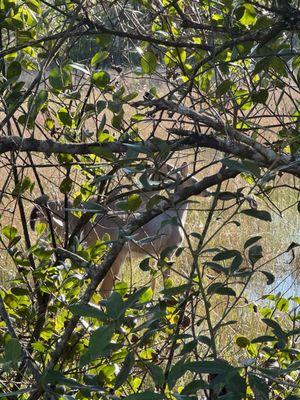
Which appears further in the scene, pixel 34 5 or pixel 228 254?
pixel 34 5

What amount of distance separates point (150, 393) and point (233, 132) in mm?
527

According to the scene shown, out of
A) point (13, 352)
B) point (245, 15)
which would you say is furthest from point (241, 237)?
point (13, 352)

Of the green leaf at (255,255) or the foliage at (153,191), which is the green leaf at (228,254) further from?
the green leaf at (255,255)

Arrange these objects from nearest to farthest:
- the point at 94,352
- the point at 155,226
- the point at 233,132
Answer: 1. the point at 94,352
2. the point at 233,132
3. the point at 155,226

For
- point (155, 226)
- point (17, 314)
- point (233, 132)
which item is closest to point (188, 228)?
point (155, 226)

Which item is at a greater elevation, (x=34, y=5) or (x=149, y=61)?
(x=34, y=5)

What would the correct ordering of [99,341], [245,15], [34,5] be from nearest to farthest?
[99,341] → [245,15] → [34,5]

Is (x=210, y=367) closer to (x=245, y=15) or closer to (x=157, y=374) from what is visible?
(x=157, y=374)

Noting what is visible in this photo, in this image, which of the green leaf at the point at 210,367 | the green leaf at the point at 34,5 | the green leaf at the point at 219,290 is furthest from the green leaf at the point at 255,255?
the green leaf at the point at 34,5

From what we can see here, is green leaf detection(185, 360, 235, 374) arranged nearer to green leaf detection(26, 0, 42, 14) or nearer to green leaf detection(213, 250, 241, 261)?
green leaf detection(213, 250, 241, 261)

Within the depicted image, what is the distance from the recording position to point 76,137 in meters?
2.38

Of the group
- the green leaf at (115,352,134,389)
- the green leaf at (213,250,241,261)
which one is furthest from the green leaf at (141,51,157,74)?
the green leaf at (115,352,134,389)

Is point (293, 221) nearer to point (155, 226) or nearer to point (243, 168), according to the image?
point (155, 226)

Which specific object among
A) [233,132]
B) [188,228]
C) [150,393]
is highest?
[188,228]
